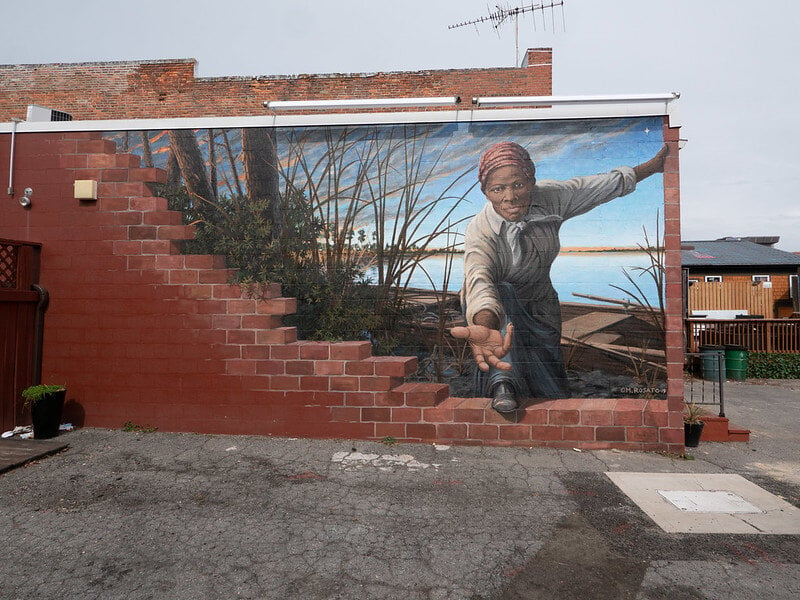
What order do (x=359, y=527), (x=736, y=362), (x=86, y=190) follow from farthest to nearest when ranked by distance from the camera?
(x=736, y=362), (x=86, y=190), (x=359, y=527)

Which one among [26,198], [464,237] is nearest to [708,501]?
[464,237]

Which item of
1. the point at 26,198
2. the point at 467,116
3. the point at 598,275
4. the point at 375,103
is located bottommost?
the point at 598,275

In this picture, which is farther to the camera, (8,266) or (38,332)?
(38,332)

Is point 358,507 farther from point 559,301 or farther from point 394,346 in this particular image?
point 559,301

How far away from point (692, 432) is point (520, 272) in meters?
2.76

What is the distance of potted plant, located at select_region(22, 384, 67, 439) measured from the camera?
615 cm

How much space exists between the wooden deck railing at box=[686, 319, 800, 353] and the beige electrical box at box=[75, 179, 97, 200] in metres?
13.3

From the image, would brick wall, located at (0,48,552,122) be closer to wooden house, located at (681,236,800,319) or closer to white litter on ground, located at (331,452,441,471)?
wooden house, located at (681,236,800,319)

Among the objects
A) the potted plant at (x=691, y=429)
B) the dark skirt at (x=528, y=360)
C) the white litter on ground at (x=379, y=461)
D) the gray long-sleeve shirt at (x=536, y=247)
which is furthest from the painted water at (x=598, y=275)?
the white litter on ground at (x=379, y=461)

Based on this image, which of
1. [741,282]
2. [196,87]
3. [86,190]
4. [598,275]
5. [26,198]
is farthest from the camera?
[741,282]

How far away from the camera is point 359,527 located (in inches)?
164

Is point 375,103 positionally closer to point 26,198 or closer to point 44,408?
point 26,198

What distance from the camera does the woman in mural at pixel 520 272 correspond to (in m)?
6.34

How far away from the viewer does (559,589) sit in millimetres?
3363
